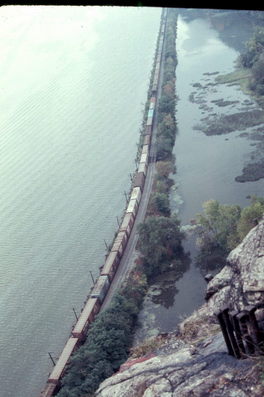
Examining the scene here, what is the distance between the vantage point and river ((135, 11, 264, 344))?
30.2 meters

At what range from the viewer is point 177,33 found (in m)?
97.8

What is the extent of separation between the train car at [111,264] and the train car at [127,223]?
3001mm

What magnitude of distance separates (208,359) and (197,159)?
129 feet

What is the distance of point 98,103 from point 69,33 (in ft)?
113

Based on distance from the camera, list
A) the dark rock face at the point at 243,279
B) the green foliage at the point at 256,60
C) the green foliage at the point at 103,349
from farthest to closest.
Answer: the green foliage at the point at 256,60 → the green foliage at the point at 103,349 → the dark rock face at the point at 243,279

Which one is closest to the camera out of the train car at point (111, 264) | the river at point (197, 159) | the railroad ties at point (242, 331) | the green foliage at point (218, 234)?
the railroad ties at point (242, 331)

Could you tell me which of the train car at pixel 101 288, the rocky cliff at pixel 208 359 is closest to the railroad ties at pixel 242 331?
the rocky cliff at pixel 208 359

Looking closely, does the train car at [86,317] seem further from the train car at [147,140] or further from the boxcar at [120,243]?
the train car at [147,140]

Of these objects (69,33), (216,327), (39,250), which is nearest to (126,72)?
(69,33)

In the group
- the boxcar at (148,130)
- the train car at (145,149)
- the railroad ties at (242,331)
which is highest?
the railroad ties at (242,331)

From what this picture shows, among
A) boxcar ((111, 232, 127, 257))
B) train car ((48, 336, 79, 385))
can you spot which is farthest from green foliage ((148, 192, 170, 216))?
train car ((48, 336, 79, 385))

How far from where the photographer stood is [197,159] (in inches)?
1921

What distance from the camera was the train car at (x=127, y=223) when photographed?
3603 centimetres

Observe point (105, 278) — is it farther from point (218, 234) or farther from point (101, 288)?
point (218, 234)
